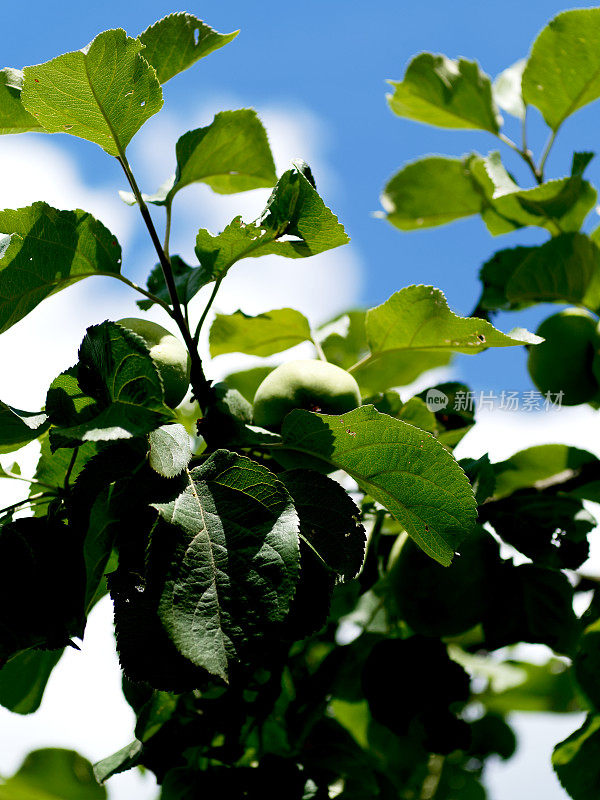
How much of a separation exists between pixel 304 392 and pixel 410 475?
0.26 m

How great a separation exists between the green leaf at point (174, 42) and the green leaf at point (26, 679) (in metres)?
0.79

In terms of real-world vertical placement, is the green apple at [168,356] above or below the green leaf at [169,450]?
above

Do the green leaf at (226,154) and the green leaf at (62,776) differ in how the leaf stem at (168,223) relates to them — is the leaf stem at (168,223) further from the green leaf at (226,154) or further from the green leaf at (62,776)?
the green leaf at (62,776)

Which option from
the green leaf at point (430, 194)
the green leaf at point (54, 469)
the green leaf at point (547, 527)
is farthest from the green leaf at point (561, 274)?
the green leaf at point (54, 469)

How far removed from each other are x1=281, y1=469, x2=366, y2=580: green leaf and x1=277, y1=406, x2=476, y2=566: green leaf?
3cm

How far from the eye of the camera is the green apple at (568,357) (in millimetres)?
1344

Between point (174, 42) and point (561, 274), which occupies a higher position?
point (174, 42)

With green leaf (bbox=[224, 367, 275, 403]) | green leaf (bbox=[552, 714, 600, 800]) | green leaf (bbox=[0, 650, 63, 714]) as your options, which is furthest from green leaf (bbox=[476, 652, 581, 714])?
green leaf (bbox=[0, 650, 63, 714])

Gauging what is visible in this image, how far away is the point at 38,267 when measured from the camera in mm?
830

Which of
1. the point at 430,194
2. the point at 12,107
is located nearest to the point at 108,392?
the point at 12,107

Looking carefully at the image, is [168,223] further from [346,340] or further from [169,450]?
[346,340]

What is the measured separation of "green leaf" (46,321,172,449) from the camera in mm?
670

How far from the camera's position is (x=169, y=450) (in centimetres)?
69

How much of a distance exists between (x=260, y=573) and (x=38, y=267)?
17.4 inches
